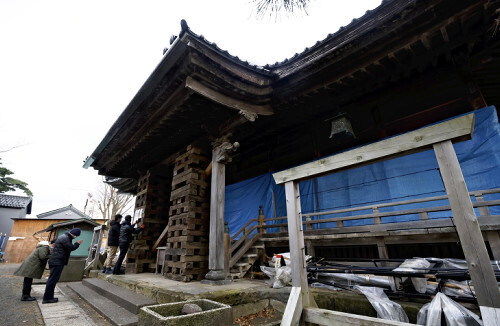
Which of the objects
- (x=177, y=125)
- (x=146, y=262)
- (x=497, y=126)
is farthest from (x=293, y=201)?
(x=146, y=262)

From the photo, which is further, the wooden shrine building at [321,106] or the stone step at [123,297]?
the stone step at [123,297]

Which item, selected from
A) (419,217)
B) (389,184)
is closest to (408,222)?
(419,217)

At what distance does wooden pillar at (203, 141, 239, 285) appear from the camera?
16.0 feet

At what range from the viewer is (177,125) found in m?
5.73

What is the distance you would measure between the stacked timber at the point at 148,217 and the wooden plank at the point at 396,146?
21.5ft

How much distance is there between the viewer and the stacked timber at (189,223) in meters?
5.55

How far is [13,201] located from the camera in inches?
1190

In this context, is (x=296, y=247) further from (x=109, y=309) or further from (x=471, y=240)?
(x=109, y=309)

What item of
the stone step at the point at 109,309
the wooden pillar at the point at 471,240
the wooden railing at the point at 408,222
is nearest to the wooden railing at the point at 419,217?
the wooden railing at the point at 408,222

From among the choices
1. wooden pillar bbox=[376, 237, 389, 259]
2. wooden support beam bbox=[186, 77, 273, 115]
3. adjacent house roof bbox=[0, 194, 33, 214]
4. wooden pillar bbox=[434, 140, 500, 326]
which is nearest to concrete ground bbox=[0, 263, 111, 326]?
wooden support beam bbox=[186, 77, 273, 115]

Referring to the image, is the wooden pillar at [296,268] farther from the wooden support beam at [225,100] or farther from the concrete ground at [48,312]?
the concrete ground at [48,312]

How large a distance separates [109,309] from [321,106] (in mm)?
6230

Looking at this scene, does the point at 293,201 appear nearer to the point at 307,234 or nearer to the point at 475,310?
the point at 475,310

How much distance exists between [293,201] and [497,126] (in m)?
4.26
